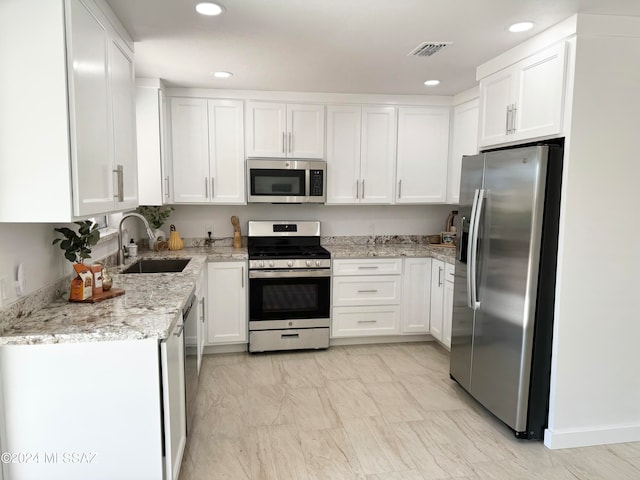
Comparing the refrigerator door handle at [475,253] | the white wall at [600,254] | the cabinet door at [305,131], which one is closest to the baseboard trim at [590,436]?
the white wall at [600,254]

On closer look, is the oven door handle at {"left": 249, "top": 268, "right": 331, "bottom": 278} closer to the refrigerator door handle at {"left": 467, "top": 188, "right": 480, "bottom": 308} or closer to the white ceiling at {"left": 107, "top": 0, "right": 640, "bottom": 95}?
the refrigerator door handle at {"left": 467, "top": 188, "right": 480, "bottom": 308}

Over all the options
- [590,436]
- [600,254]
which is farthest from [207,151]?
[590,436]

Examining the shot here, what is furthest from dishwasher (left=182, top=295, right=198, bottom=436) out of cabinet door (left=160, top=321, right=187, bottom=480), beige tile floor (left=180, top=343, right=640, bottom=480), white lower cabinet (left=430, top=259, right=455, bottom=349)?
white lower cabinet (left=430, top=259, right=455, bottom=349)

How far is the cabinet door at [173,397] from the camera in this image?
1.80 meters

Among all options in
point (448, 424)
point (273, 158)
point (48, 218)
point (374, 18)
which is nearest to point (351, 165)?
point (273, 158)

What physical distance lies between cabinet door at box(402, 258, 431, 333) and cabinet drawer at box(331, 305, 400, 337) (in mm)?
102

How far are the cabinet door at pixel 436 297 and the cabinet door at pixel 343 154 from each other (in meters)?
1.01

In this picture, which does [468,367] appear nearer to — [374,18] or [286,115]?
[374,18]

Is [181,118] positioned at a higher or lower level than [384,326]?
higher

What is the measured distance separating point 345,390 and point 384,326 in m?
1.04

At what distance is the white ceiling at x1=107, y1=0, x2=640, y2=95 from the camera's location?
2162 mm

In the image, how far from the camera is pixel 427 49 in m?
2.79

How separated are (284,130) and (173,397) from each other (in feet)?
8.92

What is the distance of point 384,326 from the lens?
13.6ft
